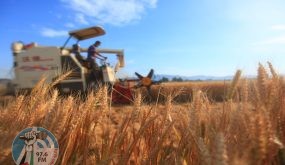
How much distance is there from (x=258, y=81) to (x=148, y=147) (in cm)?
73

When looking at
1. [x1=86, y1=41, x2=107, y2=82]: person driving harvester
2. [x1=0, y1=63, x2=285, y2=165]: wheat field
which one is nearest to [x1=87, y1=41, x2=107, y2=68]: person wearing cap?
[x1=86, y1=41, x2=107, y2=82]: person driving harvester

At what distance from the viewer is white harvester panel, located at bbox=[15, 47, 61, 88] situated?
11.5 m

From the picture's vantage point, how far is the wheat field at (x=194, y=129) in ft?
2.46

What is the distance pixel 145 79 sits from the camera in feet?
39.9

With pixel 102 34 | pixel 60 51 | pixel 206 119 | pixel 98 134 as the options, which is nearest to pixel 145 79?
pixel 102 34

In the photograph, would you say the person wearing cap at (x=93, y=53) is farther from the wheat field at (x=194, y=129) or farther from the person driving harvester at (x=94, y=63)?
the wheat field at (x=194, y=129)

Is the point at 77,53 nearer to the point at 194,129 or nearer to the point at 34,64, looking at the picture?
the point at 34,64

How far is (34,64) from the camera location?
460 inches
